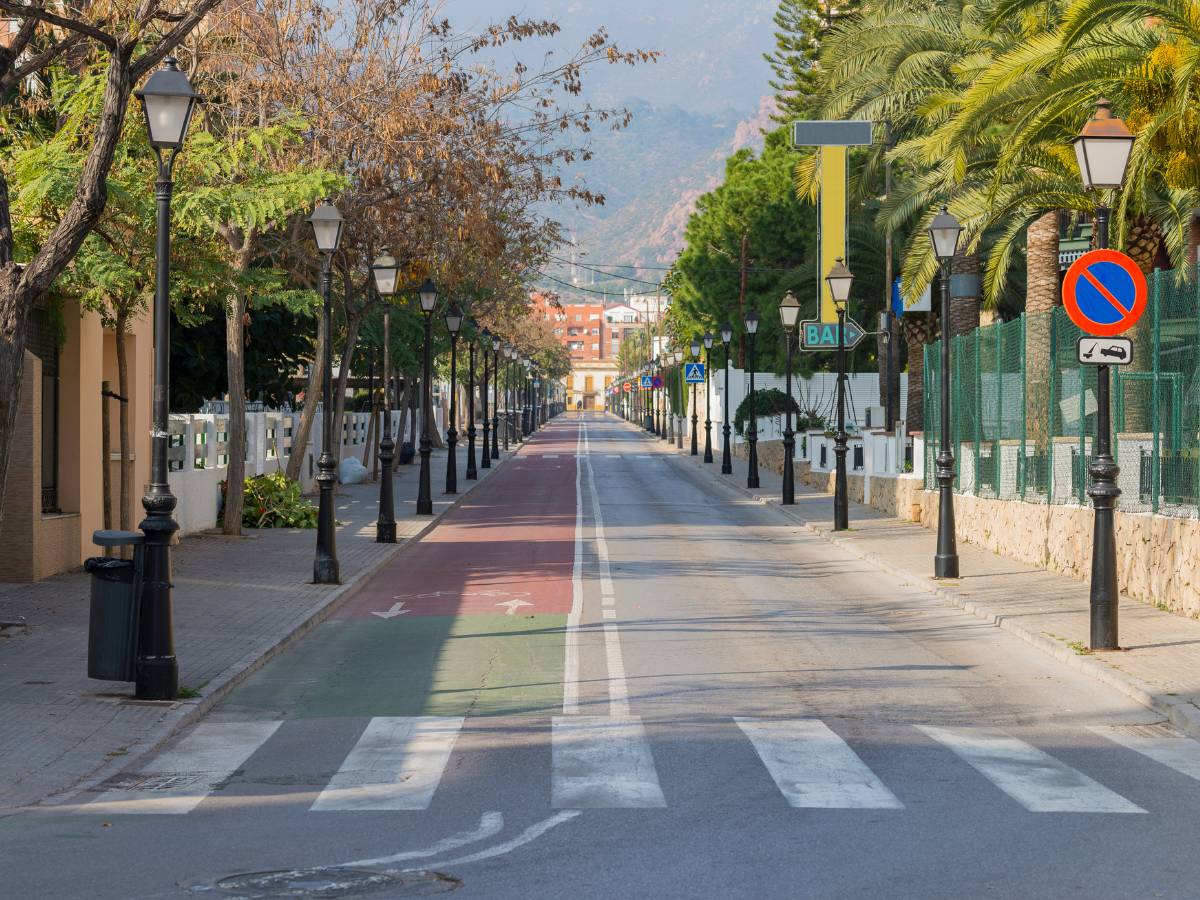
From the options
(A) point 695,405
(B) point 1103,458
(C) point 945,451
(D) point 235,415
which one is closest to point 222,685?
(B) point 1103,458

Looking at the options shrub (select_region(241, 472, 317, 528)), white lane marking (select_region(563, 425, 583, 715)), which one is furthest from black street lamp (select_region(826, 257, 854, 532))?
shrub (select_region(241, 472, 317, 528))

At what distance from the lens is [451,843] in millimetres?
7750

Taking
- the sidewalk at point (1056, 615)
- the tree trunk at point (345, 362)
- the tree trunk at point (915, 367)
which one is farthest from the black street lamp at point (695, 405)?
the sidewalk at point (1056, 615)

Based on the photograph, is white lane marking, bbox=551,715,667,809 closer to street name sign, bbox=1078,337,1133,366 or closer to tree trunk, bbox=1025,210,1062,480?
street name sign, bbox=1078,337,1133,366

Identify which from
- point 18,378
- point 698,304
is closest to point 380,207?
point 18,378

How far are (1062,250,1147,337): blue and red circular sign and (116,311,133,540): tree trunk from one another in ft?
41.3

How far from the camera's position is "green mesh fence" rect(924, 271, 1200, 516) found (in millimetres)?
17328

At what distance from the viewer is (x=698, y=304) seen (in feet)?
236

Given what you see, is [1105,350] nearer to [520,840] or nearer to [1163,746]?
[1163,746]

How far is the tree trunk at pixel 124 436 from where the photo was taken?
22.5m

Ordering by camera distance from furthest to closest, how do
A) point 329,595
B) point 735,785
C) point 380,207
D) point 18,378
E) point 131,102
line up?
point 380,207 → point 131,102 → point 329,595 → point 18,378 → point 735,785

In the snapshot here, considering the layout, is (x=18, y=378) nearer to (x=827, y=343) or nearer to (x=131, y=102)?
(x=131, y=102)

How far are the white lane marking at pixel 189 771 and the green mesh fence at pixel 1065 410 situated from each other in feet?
33.5

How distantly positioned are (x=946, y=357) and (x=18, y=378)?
1219 cm
